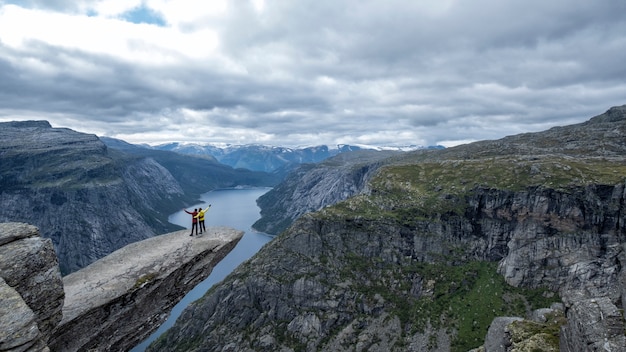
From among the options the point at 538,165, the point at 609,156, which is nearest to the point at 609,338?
the point at 538,165

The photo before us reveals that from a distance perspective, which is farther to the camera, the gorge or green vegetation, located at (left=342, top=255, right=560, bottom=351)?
the gorge

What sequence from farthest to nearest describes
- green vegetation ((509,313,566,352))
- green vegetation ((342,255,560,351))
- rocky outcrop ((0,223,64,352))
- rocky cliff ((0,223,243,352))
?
green vegetation ((342,255,560,351)) < green vegetation ((509,313,566,352)) < rocky outcrop ((0,223,64,352)) < rocky cliff ((0,223,243,352))

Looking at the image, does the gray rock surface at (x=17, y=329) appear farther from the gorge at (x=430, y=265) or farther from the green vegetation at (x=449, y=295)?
the gorge at (x=430, y=265)

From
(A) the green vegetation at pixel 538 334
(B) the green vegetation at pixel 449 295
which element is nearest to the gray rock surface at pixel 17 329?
(A) the green vegetation at pixel 538 334

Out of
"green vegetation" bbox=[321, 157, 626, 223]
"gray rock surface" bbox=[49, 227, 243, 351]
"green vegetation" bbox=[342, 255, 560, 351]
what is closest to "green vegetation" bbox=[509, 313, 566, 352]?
"gray rock surface" bbox=[49, 227, 243, 351]

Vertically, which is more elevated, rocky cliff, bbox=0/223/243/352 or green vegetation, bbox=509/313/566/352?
rocky cliff, bbox=0/223/243/352

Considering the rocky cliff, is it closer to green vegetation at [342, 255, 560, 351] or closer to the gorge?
green vegetation at [342, 255, 560, 351]

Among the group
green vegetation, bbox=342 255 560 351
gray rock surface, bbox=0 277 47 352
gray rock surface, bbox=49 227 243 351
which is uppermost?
gray rock surface, bbox=0 277 47 352
